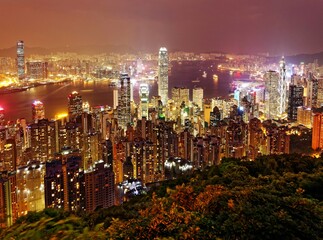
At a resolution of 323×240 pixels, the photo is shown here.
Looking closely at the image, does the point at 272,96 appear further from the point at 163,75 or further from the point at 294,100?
the point at 163,75

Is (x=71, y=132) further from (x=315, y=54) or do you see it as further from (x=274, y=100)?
→ (x=315, y=54)

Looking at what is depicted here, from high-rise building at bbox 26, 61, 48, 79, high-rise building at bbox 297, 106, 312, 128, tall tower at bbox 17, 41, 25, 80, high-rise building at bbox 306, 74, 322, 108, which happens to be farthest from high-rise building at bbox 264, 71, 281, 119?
tall tower at bbox 17, 41, 25, 80

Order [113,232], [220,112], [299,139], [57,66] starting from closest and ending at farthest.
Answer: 1. [113,232]
2. [299,139]
3. [220,112]
4. [57,66]

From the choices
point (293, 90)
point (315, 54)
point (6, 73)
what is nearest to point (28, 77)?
point (6, 73)

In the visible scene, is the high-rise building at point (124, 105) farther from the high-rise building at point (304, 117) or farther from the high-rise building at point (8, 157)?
the high-rise building at point (304, 117)

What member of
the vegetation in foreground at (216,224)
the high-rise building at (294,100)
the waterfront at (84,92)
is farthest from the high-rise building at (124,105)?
the vegetation in foreground at (216,224)

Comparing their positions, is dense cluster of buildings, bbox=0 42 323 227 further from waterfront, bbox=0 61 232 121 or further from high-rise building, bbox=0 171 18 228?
waterfront, bbox=0 61 232 121

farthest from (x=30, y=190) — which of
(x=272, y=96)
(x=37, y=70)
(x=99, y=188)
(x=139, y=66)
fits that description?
(x=139, y=66)
